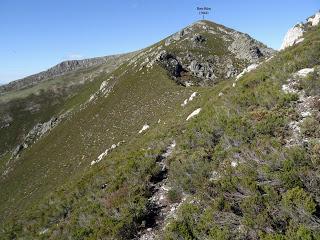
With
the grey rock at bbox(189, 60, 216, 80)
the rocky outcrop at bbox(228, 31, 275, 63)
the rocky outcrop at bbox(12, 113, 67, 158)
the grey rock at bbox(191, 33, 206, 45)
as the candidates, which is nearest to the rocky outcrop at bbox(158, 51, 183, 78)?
the grey rock at bbox(189, 60, 216, 80)

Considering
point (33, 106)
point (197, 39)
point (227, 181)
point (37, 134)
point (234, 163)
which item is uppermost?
point (33, 106)

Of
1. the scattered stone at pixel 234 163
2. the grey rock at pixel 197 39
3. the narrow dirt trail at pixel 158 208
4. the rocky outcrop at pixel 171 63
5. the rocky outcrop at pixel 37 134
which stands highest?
the grey rock at pixel 197 39

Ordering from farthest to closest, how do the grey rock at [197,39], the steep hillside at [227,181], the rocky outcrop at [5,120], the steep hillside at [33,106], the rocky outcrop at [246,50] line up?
1. the rocky outcrop at [5,120]
2. the steep hillside at [33,106]
3. the grey rock at [197,39]
4. the rocky outcrop at [246,50]
5. the steep hillside at [227,181]

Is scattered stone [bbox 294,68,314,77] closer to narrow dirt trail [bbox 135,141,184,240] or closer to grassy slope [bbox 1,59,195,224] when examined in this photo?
narrow dirt trail [bbox 135,141,184,240]

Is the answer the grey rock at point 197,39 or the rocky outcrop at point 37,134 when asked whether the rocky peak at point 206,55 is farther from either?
the rocky outcrop at point 37,134

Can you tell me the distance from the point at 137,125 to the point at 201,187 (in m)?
36.7

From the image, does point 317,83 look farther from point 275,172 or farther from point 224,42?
point 224,42

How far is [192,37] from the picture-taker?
9969 cm

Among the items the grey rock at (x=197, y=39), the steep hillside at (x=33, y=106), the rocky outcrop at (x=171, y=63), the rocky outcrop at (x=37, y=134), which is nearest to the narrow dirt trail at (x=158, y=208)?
the rocky outcrop at (x=171, y=63)

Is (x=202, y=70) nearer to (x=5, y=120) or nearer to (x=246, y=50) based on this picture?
(x=246, y=50)

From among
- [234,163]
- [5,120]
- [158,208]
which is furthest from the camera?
[5,120]

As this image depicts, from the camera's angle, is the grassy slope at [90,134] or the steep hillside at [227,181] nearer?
the steep hillside at [227,181]

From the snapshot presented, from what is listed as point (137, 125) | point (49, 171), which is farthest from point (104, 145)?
point (49, 171)

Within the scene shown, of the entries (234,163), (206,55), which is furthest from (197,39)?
(234,163)
